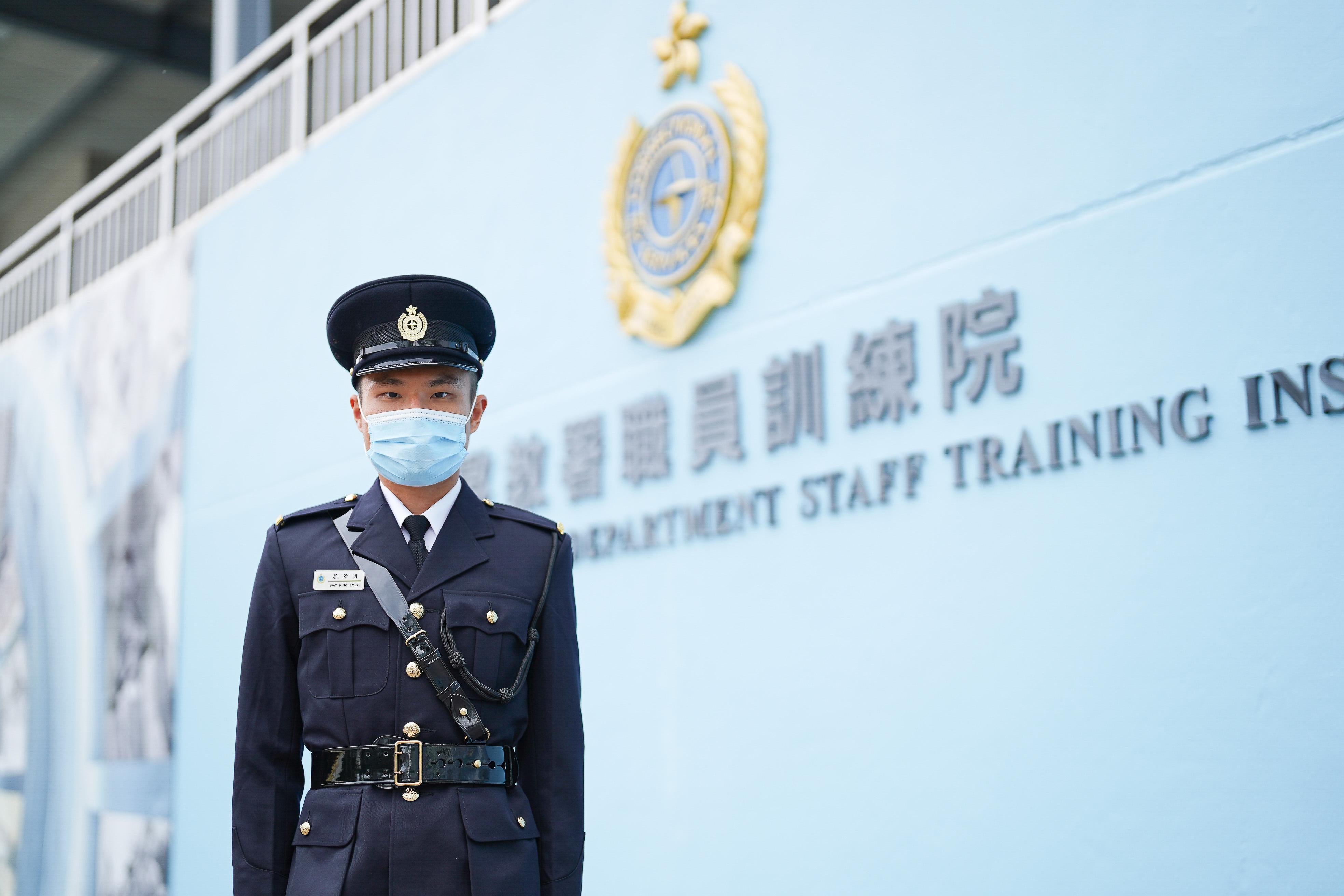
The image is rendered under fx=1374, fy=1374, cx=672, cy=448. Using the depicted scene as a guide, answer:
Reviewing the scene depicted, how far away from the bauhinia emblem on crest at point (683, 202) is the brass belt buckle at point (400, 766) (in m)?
2.39

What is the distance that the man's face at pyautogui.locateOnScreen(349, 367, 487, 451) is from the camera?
1920mm

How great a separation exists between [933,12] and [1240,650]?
5.83 ft

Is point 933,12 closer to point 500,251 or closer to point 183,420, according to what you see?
point 500,251

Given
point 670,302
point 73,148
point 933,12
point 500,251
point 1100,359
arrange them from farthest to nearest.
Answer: point 73,148 < point 500,251 < point 670,302 < point 933,12 < point 1100,359

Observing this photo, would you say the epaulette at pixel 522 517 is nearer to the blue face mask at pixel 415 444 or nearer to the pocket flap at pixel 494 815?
the blue face mask at pixel 415 444

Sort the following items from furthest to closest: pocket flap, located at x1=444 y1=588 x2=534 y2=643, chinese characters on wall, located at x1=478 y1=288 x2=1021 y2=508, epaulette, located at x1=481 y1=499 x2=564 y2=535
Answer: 1. chinese characters on wall, located at x1=478 y1=288 x2=1021 y2=508
2. epaulette, located at x1=481 y1=499 x2=564 y2=535
3. pocket flap, located at x1=444 y1=588 x2=534 y2=643

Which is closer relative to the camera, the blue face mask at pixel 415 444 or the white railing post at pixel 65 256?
the blue face mask at pixel 415 444

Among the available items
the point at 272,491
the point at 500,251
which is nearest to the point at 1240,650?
the point at 500,251

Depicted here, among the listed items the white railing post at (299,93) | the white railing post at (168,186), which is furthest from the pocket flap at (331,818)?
the white railing post at (168,186)

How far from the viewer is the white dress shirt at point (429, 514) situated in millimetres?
1930

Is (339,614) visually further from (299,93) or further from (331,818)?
(299,93)

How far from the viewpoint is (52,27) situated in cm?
944

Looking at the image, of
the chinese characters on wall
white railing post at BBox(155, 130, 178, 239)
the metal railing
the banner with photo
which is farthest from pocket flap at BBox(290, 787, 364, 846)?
white railing post at BBox(155, 130, 178, 239)

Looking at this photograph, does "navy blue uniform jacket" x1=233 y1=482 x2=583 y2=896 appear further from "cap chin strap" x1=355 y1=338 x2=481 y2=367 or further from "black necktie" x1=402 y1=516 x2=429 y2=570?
"cap chin strap" x1=355 y1=338 x2=481 y2=367
